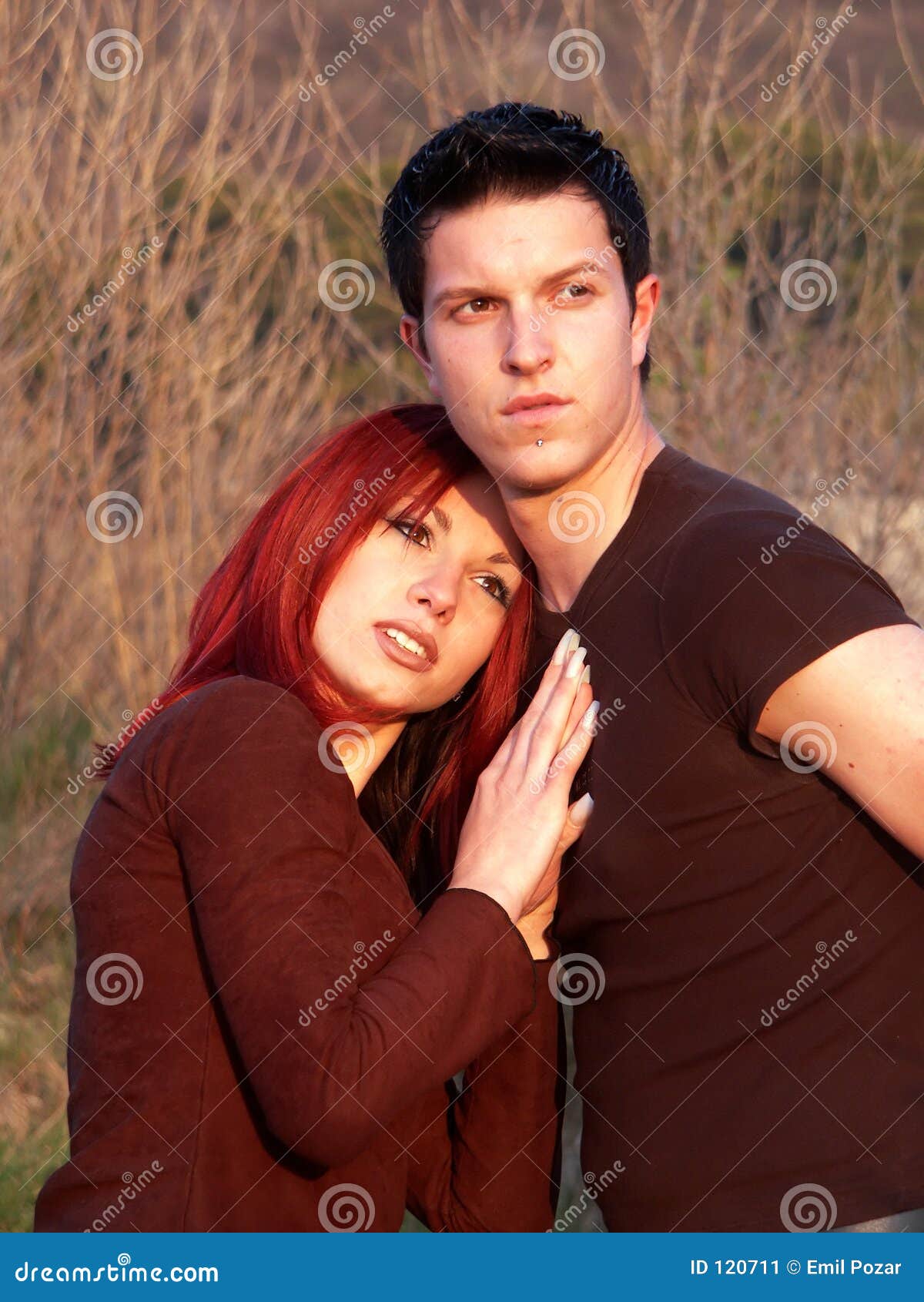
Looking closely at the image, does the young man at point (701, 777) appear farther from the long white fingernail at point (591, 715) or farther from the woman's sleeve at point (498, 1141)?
the woman's sleeve at point (498, 1141)

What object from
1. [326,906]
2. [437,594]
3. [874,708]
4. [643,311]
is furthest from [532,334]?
[326,906]

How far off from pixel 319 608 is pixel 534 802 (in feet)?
1.68

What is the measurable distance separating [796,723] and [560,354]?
2.54 ft

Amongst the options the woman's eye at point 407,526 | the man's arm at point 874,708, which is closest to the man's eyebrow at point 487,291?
the woman's eye at point 407,526

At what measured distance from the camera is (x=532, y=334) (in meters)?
2.42

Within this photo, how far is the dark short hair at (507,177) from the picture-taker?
A: 2479 mm

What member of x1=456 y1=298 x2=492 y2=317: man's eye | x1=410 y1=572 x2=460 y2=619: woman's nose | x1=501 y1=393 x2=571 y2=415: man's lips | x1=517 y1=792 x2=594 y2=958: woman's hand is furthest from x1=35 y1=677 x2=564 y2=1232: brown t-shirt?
x1=456 y1=298 x2=492 y2=317: man's eye

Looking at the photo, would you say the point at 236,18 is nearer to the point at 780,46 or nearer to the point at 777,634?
the point at 780,46

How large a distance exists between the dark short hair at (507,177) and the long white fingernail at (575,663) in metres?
0.66

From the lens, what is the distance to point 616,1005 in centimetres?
229

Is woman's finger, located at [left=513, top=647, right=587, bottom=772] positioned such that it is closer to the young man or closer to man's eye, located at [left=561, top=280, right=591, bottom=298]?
the young man

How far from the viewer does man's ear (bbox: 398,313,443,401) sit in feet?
8.75

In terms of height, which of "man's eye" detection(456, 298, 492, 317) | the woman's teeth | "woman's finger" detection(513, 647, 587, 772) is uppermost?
"man's eye" detection(456, 298, 492, 317)

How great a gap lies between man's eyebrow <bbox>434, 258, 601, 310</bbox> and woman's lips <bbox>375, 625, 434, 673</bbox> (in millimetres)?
584
